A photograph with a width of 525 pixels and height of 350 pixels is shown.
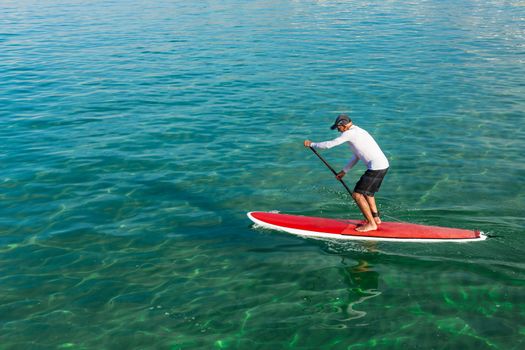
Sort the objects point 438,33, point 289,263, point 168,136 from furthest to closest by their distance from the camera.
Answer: point 438,33, point 168,136, point 289,263

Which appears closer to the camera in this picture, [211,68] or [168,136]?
[168,136]

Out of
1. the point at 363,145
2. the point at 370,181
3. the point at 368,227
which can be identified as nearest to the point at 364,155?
the point at 363,145

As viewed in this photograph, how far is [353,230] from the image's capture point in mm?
12297

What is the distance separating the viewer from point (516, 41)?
3841cm

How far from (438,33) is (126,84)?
1048 inches

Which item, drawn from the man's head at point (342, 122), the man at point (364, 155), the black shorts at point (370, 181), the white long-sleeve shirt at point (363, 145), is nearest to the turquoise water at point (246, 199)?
the man at point (364, 155)

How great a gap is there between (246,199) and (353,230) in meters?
3.68

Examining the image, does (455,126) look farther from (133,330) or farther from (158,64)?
(158,64)

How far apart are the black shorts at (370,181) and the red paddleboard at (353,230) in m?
1.00

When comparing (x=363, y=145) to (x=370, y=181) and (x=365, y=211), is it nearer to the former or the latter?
(x=370, y=181)

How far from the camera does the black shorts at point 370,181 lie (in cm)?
1169

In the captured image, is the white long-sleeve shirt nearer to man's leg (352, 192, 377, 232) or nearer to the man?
the man

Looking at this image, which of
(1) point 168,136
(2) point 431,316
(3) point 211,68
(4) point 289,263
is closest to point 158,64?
(3) point 211,68

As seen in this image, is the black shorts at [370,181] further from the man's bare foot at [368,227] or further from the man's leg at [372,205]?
the man's bare foot at [368,227]
